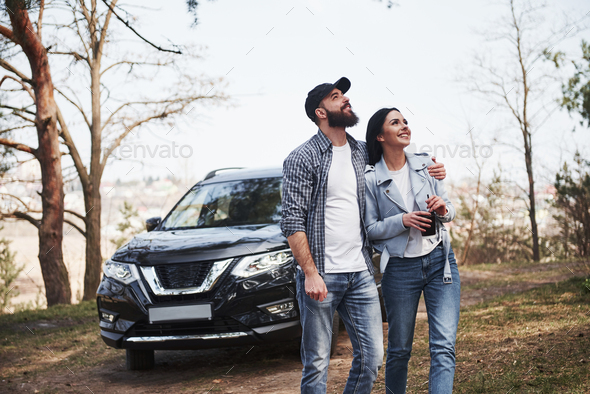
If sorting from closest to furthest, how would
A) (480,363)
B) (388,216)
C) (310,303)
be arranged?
(310,303) → (388,216) → (480,363)

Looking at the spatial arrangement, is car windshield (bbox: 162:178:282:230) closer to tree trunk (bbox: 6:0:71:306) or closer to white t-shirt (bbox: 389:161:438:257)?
white t-shirt (bbox: 389:161:438:257)

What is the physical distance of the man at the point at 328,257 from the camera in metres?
2.74

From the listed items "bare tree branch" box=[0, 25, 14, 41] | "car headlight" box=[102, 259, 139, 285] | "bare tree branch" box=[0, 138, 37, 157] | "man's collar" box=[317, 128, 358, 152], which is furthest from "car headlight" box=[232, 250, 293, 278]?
"bare tree branch" box=[0, 138, 37, 157]

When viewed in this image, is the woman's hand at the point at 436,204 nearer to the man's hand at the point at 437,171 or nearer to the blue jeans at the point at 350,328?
the man's hand at the point at 437,171

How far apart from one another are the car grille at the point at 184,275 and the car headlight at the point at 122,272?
28cm

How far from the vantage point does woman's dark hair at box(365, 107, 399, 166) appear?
10.1 feet

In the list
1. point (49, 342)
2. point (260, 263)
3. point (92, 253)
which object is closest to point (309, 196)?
point (260, 263)

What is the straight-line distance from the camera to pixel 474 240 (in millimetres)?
15914

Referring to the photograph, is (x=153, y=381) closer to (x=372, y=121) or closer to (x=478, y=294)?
(x=372, y=121)

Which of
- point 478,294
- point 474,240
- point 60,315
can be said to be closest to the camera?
point 478,294

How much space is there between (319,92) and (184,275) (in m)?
2.08

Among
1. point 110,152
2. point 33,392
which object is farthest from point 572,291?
point 110,152

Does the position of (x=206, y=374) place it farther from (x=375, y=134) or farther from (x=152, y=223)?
(x=375, y=134)

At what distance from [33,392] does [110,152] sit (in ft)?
31.4
